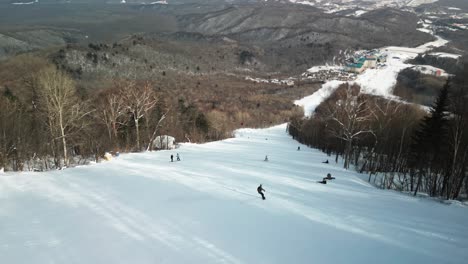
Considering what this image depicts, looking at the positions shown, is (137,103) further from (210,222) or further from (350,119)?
(210,222)

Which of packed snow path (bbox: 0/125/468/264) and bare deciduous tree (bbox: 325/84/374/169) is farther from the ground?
bare deciduous tree (bbox: 325/84/374/169)

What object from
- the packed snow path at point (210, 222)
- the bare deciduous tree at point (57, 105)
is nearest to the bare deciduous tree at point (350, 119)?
the packed snow path at point (210, 222)

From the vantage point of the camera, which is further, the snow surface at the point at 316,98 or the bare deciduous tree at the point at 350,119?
the snow surface at the point at 316,98

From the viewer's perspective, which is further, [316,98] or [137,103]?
[316,98]

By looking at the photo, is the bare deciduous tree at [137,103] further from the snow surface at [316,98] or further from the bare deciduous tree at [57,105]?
the snow surface at [316,98]

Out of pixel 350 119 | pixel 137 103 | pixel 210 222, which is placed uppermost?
pixel 137 103

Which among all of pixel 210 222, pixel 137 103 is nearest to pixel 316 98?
pixel 137 103

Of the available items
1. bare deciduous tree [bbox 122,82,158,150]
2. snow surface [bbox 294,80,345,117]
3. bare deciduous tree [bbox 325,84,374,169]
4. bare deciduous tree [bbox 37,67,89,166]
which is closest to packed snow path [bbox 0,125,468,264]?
bare deciduous tree [bbox 37,67,89,166]

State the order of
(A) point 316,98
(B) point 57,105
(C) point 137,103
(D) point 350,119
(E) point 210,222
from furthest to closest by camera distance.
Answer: (A) point 316,98
(C) point 137,103
(D) point 350,119
(B) point 57,105
(E) point 210,222

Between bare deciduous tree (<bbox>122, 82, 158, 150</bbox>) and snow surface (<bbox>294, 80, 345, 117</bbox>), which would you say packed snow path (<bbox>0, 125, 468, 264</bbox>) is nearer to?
bare deciduous tree (<bbox>122, 82, 158, 150</bbox>)
